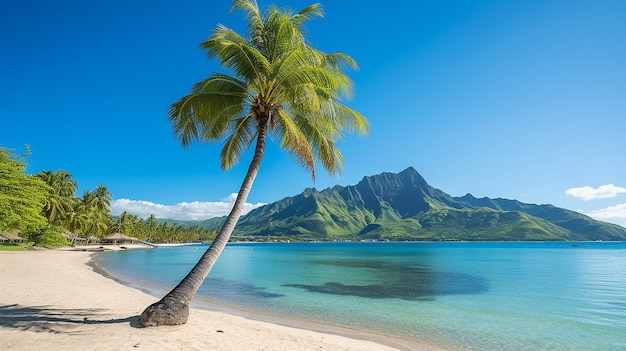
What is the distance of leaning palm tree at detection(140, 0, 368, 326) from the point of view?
931 centimetres

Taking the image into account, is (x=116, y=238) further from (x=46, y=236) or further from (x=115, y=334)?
(x=115, y=334)

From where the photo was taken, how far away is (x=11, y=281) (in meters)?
16.1

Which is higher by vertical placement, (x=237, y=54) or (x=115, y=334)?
(x=237, y=54)

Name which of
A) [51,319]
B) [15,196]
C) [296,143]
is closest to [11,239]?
[15,196]

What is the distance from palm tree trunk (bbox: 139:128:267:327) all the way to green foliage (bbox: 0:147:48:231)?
22907 mm

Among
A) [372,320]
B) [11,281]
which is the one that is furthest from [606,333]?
[11,281]

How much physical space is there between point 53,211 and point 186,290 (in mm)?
55942

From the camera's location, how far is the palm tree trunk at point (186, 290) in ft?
26.0

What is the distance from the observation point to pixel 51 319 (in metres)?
8.59

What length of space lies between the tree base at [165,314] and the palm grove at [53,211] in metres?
22.9

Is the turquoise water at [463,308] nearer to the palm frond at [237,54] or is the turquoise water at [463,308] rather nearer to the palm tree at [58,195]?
the palm frond at [237,54]

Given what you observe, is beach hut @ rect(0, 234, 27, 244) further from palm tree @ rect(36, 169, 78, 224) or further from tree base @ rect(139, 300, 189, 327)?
tree base @ rect(139, 300, 189, 327)

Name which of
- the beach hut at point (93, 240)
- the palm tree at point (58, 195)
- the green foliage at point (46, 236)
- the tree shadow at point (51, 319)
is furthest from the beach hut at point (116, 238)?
the tree shadow at point (51, 319)

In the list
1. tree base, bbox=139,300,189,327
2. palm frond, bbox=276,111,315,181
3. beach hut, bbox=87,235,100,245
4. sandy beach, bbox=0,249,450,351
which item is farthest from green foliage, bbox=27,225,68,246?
palm frond, bbox=276,111,315,181
